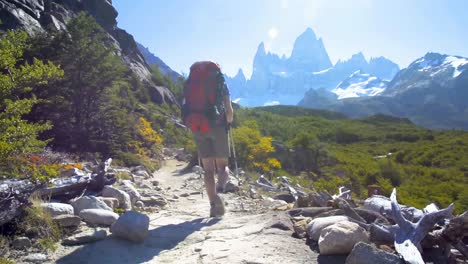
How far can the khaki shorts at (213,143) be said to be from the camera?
5.18 m

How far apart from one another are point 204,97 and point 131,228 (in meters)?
2.10

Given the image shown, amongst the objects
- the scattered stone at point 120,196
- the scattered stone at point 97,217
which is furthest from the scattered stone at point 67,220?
the scattered stone at point 120,196

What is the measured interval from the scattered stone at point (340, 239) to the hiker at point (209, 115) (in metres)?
2.11

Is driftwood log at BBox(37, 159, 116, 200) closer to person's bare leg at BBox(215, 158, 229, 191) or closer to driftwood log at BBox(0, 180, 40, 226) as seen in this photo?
driftwood log at BBox(0, 180, 40, 226)

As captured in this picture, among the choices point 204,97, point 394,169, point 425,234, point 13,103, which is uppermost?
point 204,97

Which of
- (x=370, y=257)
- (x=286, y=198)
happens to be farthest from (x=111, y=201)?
(x=370, y=257)

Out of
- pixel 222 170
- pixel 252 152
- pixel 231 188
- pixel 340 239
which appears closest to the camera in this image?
pixel 340 239

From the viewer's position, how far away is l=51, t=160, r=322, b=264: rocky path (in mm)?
3438

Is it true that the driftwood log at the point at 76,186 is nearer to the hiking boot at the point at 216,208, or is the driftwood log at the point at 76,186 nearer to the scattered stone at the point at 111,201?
the scattered stone at the point at 111,201

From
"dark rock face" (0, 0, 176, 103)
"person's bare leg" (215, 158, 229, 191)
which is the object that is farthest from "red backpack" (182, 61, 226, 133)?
"dark rock face" (0, 0, 176, 103)

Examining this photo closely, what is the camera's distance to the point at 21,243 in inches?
147

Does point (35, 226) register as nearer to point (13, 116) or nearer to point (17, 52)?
point (13, 116)

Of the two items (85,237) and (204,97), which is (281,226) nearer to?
(204,97)

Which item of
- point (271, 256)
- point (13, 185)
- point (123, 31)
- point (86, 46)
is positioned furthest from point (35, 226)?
point (123, 31)
